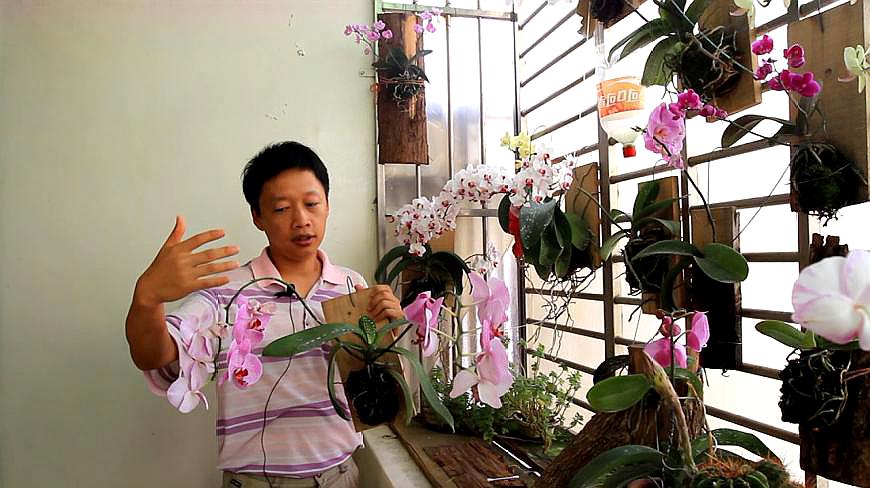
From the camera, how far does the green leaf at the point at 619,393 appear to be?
33.8 inches

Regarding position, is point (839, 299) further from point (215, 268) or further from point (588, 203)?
point (588, 203)

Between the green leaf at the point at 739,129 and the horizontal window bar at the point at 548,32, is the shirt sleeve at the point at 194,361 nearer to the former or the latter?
the green leaf at the point at 739,129

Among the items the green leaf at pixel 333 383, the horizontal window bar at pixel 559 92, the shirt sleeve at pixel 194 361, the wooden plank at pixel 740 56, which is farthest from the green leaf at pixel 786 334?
the horizontal window bar at pixel 559 92

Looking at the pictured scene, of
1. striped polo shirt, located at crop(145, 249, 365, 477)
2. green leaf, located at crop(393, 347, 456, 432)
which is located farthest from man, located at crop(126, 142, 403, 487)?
green leaf, located at crop(393, 347, 456, 432)

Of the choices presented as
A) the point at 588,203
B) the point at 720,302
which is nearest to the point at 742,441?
the point at 720,302

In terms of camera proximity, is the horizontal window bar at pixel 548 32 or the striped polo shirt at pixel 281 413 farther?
the horizontal window bar at pixel 548 32

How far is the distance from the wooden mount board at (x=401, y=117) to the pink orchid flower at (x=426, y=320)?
1264mm

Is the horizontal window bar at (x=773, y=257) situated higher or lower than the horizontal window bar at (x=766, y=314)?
higher

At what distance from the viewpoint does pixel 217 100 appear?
2.11 m

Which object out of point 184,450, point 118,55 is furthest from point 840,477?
point 118,55

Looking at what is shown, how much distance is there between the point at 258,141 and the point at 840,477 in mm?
1888

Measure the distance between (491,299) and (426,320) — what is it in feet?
0.37

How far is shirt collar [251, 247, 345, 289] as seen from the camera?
1.48 metres

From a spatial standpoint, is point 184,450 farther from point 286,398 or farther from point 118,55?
point 118,55
